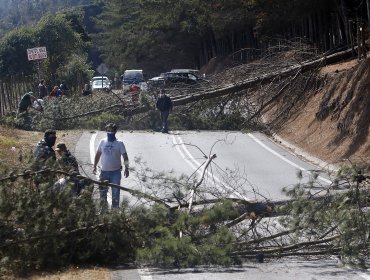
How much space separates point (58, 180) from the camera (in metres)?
12.2

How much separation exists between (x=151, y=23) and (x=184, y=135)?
2840cm

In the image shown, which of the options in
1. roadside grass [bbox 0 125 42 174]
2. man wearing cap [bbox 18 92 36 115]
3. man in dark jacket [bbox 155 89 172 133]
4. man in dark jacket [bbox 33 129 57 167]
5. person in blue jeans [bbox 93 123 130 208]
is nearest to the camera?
man in dark jacket [bbox 33 129 57 167]

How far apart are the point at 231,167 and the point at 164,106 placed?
8.13m

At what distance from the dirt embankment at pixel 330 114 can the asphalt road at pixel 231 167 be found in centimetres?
95

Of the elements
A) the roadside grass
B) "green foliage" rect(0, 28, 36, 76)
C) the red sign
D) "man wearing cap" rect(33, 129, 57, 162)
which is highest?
"man wearing cap" rect(33, 129, 57, 162)

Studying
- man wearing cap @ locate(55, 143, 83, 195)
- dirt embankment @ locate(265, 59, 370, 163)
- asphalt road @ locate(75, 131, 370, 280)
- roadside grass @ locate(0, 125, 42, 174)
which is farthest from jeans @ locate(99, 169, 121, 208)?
dirt embankment @ locate(265, 59, 370, 163)

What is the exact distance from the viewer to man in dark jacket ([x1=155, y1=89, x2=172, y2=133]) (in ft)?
103

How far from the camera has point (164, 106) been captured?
104 feet

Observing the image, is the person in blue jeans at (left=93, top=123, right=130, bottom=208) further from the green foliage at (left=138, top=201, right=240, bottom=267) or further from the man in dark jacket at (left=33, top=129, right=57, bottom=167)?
the green foliage at (left=138, top=201, right=240, bottom=267)

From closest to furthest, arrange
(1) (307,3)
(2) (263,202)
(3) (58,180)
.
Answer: (3) (58,180) → (2) (263,202) → (1) (307,3)

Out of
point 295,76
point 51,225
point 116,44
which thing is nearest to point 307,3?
point 295,76

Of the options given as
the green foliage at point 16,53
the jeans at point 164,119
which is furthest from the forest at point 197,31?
the jeans at point 164,119

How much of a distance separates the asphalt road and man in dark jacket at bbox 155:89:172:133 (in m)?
0.46

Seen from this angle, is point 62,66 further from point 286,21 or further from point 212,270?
point 212,270
